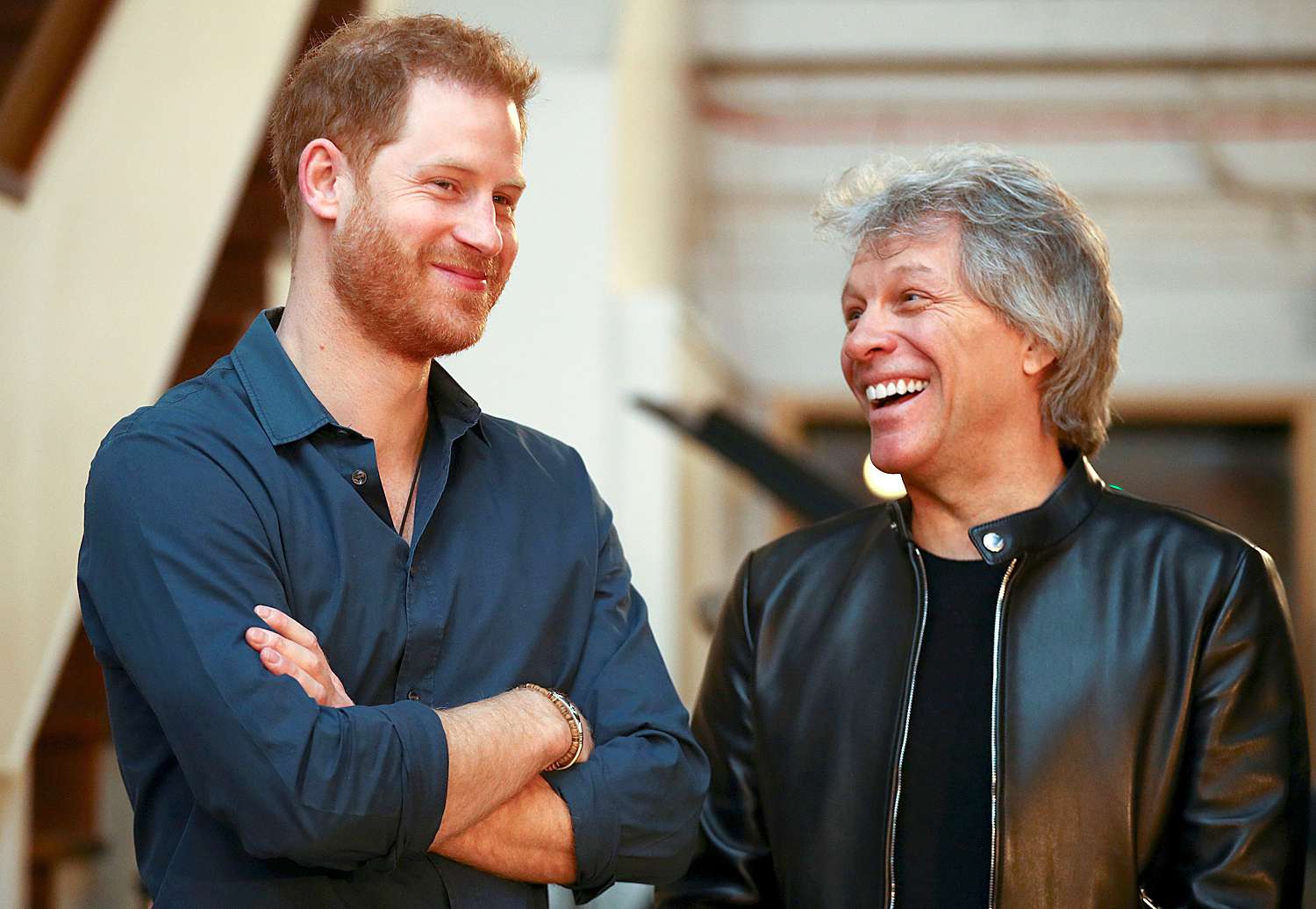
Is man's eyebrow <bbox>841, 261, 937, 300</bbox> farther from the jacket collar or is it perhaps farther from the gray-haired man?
the jacket collar

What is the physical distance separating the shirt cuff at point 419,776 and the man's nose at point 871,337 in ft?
2.25

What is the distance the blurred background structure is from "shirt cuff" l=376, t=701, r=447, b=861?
3.05 feet

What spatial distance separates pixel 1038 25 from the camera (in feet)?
22.8

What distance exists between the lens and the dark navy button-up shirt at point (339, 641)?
4.12 ft

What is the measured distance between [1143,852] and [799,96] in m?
5.92

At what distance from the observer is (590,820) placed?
1.42 meters

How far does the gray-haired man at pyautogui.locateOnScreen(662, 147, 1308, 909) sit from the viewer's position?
1594mm

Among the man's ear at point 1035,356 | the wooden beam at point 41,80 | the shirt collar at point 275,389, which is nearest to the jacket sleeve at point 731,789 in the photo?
the man's ear at point 1035,356

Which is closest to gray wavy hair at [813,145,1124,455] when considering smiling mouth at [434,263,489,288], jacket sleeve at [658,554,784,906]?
jacket sleeve at [658,554,784,906]

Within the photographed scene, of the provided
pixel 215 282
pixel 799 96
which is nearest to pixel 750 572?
pixel 215 282

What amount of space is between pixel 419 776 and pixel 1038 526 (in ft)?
2.58

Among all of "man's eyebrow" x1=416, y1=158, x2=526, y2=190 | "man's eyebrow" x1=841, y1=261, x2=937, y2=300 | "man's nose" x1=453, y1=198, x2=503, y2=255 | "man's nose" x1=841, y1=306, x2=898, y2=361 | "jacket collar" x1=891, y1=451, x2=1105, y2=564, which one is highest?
"man's eyebrow" x1=841, y1=261, x2=937, y2=300

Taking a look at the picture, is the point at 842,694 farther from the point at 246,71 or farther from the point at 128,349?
the point at 246,71

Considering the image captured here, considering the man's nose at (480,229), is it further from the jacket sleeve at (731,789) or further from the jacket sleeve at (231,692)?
the jacket sleeve at (731,789)
